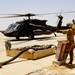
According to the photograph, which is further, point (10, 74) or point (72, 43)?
point (72, 43)

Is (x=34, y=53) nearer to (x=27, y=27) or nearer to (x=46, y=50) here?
(x=46, y=50)

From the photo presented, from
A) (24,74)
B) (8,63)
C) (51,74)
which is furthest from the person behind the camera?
(8,63)

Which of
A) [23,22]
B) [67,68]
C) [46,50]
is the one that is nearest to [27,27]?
[23,22]

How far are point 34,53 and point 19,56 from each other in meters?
0.94

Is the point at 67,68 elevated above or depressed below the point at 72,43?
below

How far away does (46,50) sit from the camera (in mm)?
12523

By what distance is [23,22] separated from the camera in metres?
22.9

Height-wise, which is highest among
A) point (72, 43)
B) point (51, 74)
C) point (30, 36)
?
point (72, 43)

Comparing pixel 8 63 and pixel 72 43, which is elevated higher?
pixel 72 43

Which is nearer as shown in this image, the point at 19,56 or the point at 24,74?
the point at 24,74

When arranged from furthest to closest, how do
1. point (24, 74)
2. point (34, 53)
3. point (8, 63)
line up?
point (34, 53) → point (8, 63) → point (24, 74)

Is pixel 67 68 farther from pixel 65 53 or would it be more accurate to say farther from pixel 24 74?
pixel 24 74

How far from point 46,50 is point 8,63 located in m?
2.90

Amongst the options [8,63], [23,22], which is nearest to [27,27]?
[23,22]
